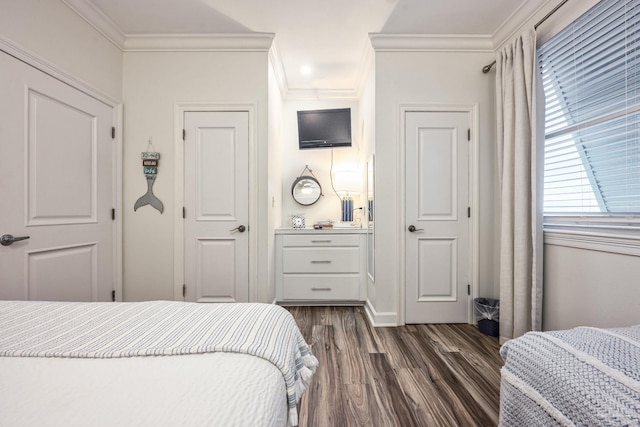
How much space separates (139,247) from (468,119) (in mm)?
3203

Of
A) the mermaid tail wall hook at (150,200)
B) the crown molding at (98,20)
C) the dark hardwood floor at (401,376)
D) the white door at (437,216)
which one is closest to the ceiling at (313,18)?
the crown molding at (98,20)

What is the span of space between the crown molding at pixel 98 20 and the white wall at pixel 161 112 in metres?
0.14

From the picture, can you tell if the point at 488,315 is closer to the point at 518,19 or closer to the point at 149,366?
the point at 518,19

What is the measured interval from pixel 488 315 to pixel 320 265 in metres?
1.61

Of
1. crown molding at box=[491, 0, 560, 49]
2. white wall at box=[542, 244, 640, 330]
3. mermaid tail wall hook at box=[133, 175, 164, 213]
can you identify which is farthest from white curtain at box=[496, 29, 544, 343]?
mermaid tail wall hook at box=[133, 175, 164, 213]

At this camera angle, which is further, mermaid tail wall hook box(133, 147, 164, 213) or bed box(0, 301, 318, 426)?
mermaid tail wall hook box(133, 147, 164, 213)

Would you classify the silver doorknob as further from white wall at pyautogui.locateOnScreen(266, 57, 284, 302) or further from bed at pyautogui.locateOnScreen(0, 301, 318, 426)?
white wall at pyautogui.locateOnScreen(266, 57, 284, 302)

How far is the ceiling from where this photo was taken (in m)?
2.29

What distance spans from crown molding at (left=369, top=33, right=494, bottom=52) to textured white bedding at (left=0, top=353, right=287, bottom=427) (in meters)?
2.79

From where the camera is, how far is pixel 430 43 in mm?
2682

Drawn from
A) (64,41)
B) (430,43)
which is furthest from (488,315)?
(64,41)

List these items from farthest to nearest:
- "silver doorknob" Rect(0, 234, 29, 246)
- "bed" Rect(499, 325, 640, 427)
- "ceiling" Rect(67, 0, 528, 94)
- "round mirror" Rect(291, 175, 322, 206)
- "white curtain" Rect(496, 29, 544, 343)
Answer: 1. "round mirror" Rect(291, 175, 322, 206)
2. "ceiling" Rect(67, 0, 528, 94)
3. "white curtain" Rect(496, 29, 544, 343)
4. "silver doorknob" Rect(0, 234, 29, 246)
5. "bed" Rect(499, 325, 640, 427)

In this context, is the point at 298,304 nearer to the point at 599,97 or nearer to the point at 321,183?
the point at 321,183

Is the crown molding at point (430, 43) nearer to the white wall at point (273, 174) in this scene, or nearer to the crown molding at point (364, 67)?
the crown molding at point (364, 67)
